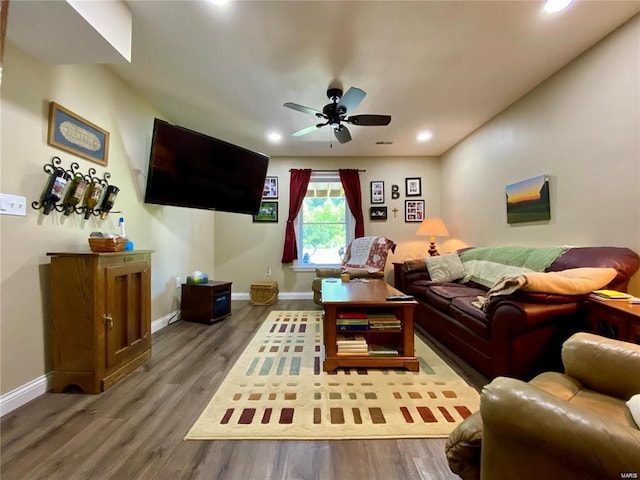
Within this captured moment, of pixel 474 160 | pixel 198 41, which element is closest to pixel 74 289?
pixel 198 41

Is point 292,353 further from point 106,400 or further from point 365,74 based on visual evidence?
point 365,74

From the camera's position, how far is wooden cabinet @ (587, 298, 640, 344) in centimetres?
138

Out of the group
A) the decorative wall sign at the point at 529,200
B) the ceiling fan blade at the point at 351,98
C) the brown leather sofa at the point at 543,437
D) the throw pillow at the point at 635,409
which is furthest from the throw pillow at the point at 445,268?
the throw pillow at the point at 635,409

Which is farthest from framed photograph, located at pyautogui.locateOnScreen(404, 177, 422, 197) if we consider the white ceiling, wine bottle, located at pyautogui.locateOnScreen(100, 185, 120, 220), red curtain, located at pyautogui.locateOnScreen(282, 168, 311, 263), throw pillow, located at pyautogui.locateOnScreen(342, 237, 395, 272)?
wine bottle, located at pyautogui.locateOnScreen(100, 185, 120, 220)

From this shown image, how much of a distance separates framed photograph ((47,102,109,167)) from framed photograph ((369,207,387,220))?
3691 millimetres

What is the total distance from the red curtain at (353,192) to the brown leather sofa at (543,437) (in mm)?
3825

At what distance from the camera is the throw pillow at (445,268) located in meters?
3.30

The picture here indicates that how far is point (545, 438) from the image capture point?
0.64 m

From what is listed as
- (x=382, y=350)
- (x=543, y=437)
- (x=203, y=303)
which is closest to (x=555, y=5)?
(x=543, y=437)

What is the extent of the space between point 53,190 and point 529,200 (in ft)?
13.4

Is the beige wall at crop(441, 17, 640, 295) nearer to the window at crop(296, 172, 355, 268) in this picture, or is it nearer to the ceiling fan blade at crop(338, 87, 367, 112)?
the ceiling fan blade at crop(338, 87, 367, 112)

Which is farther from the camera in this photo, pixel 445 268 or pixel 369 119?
pixel 445 268

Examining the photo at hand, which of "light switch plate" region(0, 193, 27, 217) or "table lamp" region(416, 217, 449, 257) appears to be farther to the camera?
"table lamp" region(416, 217, 449, 257)

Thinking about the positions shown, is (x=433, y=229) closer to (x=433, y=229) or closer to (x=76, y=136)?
(x=433, y=229)
